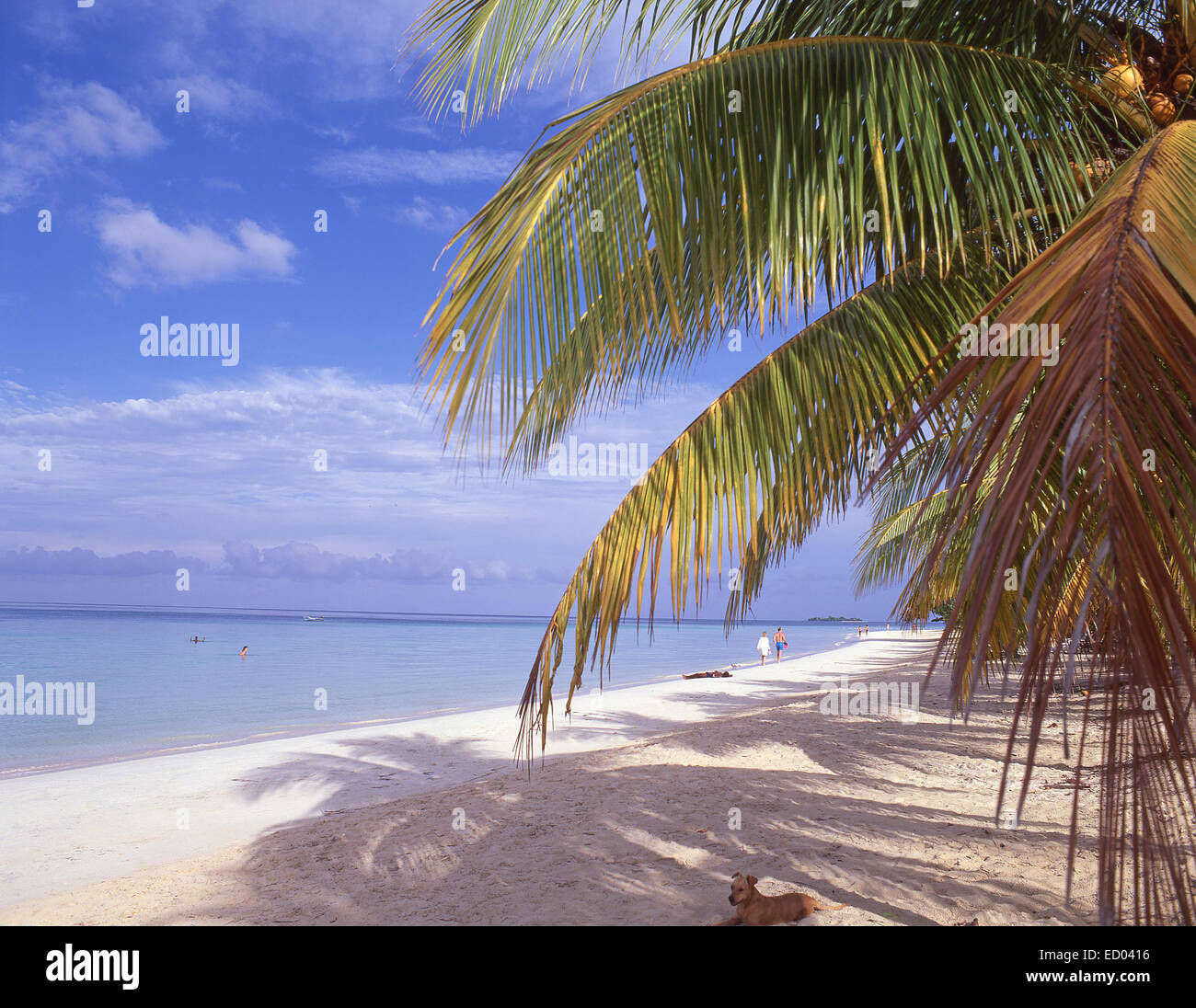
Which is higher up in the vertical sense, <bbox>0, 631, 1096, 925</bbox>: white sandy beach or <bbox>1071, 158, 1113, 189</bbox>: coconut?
<bbox>1071, 158, 1113, 189</bbox>: coconut

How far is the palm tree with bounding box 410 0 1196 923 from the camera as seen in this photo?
1115mm

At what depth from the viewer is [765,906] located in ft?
11.8

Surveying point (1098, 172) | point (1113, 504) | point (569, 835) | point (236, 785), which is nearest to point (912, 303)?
point (1098, 172)

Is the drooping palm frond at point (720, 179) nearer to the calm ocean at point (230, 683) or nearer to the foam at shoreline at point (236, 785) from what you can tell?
the foam at shoreline at point (236, 785)

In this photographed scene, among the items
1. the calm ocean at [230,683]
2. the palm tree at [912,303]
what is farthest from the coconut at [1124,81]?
the calm ocean at [230,683]

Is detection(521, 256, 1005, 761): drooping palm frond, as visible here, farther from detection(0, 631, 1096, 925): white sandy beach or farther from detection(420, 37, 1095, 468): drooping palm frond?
detection(0, 631, 1096, 925): white sandy beach

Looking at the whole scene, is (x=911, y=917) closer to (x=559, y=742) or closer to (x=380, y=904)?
(x=380, y=904)

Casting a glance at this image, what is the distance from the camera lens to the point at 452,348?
94.3 inches

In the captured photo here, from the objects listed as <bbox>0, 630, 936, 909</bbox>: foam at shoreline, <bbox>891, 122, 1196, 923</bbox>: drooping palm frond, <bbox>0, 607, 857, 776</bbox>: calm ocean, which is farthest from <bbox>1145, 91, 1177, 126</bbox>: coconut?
<bbox>0, 607, 857, 776</bbox>: calm ocean

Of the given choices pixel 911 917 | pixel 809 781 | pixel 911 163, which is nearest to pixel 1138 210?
pixel 911 163

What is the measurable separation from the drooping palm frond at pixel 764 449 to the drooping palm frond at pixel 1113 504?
1.83 metres

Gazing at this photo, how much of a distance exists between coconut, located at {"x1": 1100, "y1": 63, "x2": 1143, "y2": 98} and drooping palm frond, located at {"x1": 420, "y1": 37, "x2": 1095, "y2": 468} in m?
0.25

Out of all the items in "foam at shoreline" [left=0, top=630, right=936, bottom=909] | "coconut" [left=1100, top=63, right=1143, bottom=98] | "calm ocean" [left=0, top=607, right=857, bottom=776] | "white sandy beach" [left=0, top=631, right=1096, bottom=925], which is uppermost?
"coconut" [left=1100, top=63, right=1143, bottom=98]

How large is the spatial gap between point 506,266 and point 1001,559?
1744 millimetres
